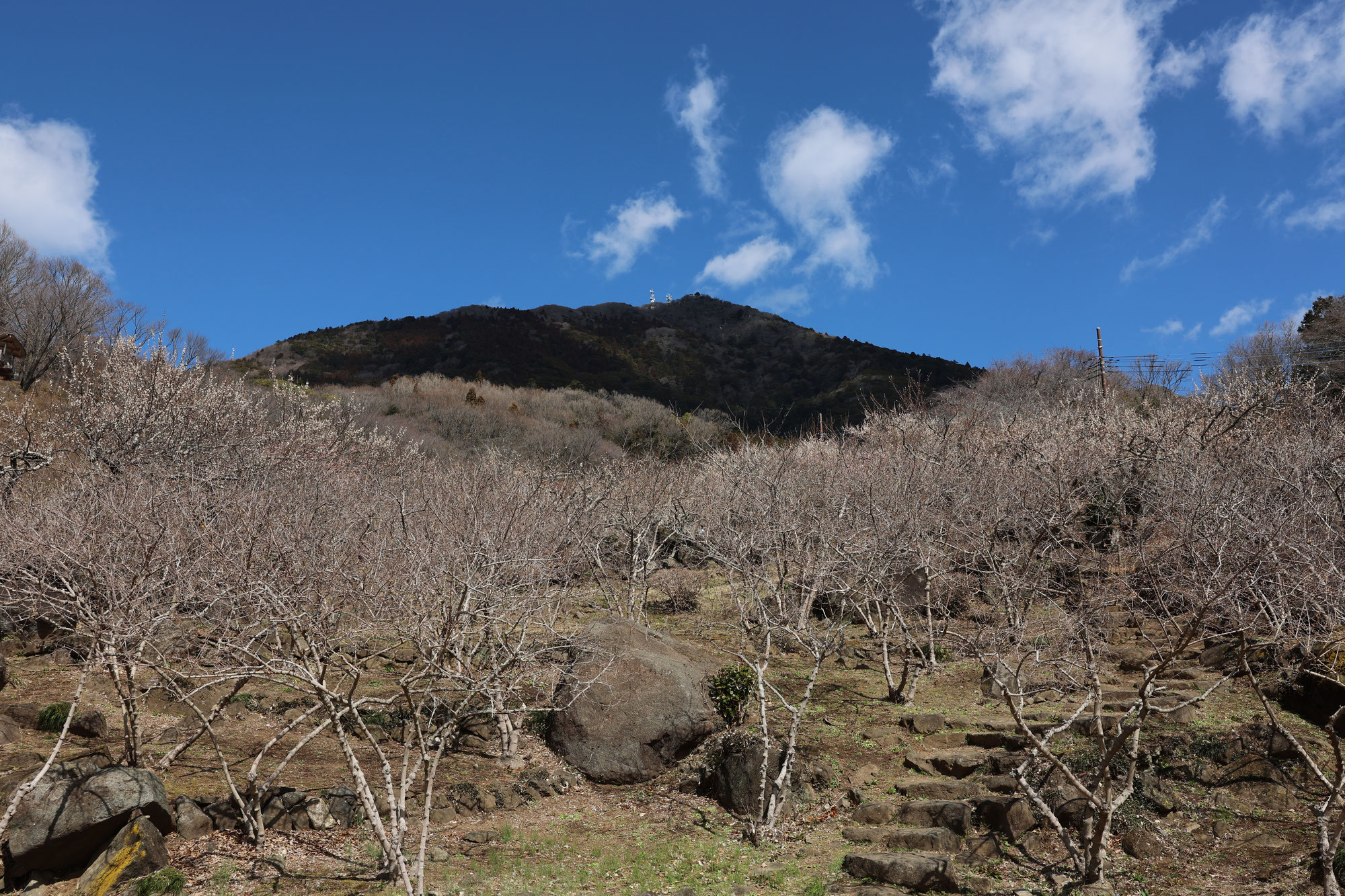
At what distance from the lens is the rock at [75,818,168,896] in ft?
24.4

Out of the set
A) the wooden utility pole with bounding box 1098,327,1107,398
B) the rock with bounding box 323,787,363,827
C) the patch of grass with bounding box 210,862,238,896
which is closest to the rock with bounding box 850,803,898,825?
the rock with bounding box 323,787,363,827

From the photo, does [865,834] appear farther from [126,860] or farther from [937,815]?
[126,860]

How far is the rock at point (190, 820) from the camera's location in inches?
339

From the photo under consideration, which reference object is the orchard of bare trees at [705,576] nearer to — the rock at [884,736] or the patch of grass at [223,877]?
the patch of grass at [223,877]

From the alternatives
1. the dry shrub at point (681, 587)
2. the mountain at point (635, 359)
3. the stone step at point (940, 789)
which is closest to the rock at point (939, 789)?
the stone step at point (940, 789)

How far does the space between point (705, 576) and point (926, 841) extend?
16210 mm

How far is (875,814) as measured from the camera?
10.0 meters

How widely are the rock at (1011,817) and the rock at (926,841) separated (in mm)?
546

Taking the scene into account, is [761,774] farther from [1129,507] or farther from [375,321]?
[375,321]

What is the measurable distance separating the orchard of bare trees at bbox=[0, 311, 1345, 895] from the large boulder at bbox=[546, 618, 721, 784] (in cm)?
50

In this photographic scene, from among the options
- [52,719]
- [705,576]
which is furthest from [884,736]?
[52,719]

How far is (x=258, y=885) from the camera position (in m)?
7.86

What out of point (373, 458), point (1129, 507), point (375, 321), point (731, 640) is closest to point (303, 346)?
point (375, 321)

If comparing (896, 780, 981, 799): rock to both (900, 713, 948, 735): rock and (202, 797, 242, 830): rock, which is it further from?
(202, 797, 242, 830): rock
